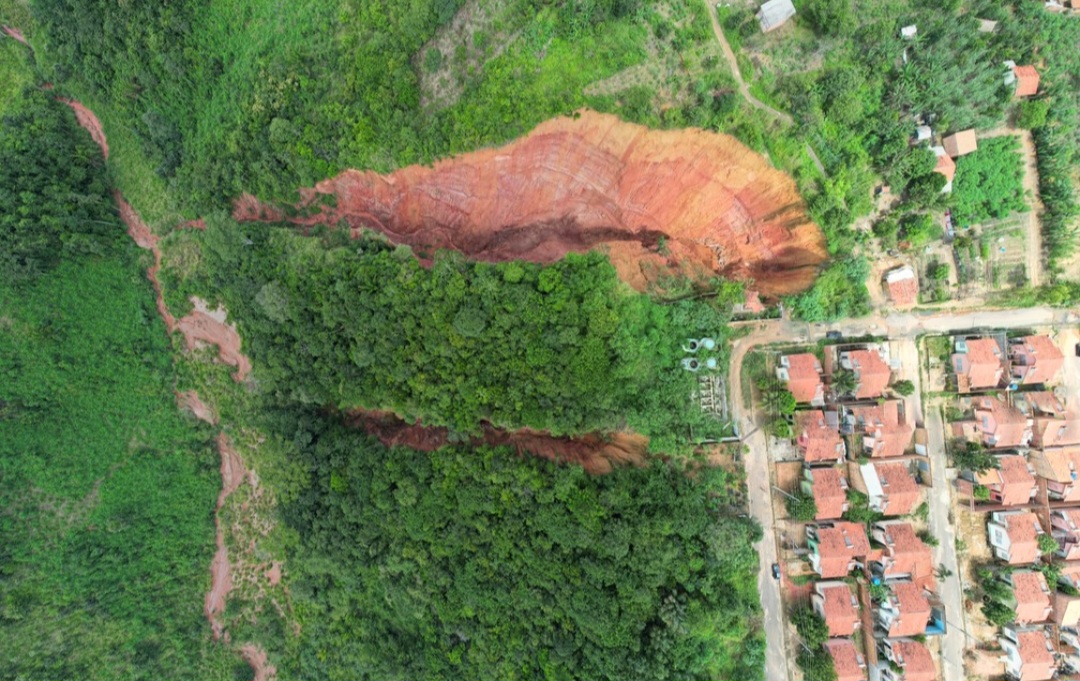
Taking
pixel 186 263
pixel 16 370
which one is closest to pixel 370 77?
pixel 186 263

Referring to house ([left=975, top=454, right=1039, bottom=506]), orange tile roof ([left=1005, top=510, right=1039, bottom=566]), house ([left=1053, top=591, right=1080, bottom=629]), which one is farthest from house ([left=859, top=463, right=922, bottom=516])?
house ([left=1053, top=591, right=1080, bottom=629])

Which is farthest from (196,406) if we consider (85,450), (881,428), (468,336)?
(881,428)

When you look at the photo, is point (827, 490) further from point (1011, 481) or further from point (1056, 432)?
point (1056, 432)

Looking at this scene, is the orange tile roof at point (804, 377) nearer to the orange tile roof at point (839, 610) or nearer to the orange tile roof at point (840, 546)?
the orange tile roof at point (840, 546)

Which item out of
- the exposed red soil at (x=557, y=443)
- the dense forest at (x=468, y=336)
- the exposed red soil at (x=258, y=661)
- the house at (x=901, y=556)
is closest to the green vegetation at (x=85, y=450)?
the exposed red soil at (x=258, y=661)

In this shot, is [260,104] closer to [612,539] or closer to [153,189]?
[153,189]
